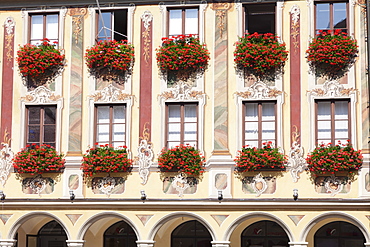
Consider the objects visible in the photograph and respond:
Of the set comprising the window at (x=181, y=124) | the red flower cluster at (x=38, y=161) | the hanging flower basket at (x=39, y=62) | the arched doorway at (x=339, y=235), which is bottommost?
the arched doorway at (x=339, y=235)

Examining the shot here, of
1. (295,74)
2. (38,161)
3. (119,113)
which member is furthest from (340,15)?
(38,161)

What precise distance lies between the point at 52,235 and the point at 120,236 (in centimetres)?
220

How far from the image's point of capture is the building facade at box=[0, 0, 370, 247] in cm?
2241

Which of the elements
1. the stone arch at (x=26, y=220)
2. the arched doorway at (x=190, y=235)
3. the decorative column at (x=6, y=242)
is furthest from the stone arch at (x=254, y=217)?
the decorative column at (x=6, y=242)

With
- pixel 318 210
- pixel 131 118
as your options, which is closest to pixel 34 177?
pixel 131 118

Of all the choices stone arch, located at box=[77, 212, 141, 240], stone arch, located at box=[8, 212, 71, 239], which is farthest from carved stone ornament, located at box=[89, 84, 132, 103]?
stone arch, located at box=[8, 212, 71, 239]

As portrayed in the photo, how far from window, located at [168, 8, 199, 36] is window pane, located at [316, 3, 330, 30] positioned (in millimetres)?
3554

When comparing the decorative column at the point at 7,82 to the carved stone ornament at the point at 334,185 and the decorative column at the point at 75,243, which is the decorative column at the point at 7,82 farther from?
the carved stone ornament at the point at 334,185

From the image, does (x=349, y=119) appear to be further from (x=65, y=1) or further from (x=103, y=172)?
(x=65, y=1)

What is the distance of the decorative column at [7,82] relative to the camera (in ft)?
78.4

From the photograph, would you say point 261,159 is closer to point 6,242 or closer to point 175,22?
point 175,22

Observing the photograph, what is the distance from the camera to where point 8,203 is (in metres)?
23.3

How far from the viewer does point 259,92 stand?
23.0 metres

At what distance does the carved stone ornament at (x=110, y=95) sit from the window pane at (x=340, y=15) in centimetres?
642
